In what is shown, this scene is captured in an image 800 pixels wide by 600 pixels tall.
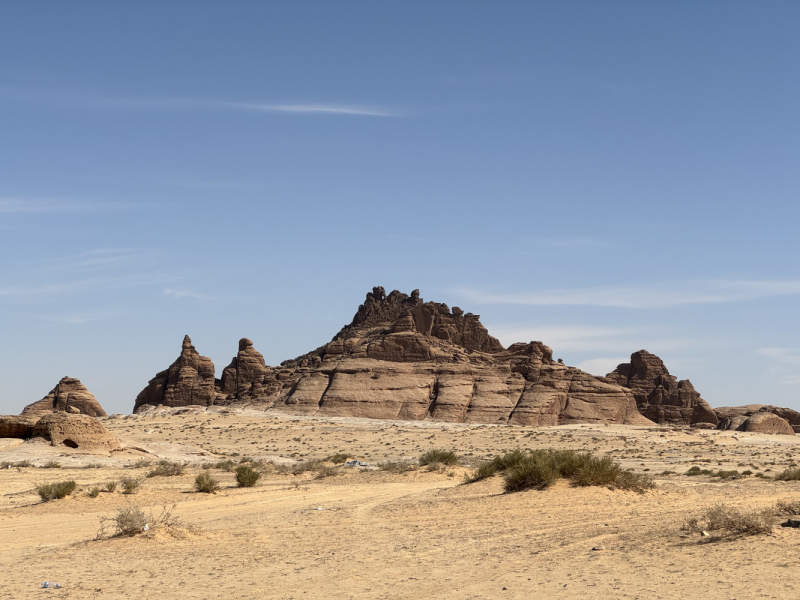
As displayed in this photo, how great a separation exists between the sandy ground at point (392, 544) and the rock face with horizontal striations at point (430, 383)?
5559cm

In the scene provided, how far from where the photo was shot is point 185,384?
96312 mm

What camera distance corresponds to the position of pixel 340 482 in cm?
2781

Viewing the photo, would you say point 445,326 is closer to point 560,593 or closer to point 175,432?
point 175,432

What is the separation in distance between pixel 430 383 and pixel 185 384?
30807mm

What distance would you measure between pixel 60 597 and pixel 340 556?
4421mm

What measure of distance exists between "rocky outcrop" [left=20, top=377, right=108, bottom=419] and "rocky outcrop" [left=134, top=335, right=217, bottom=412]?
10232 mm

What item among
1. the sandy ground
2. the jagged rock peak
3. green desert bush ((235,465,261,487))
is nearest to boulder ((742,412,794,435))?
the jagged rock peak

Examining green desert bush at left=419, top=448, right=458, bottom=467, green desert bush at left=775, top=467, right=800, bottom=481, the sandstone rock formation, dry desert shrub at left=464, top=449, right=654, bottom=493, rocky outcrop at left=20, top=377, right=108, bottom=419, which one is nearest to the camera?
dry desert shrub at left=464, top=449, right=654, bottom=493

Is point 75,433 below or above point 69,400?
below

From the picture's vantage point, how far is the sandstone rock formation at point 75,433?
125ft

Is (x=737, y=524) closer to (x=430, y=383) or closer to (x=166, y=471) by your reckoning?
(x=166, y=471)

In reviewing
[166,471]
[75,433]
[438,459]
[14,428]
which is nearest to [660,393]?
[438,459]

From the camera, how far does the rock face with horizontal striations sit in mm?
84625

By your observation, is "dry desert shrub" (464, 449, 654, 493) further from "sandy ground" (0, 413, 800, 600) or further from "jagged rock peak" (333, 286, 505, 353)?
"jagged rock peak" (333, 286, 505, 353)
